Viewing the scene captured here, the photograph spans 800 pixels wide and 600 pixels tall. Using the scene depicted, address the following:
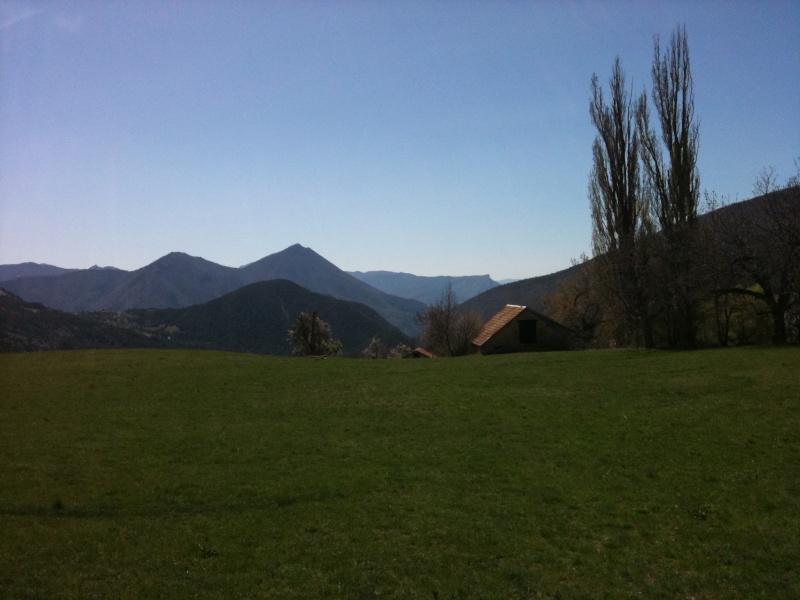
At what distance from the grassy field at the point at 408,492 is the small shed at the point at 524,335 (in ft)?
76.4

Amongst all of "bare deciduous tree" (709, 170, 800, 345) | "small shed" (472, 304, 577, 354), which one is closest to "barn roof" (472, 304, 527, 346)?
"small shed" (472, 304, 577, 354)

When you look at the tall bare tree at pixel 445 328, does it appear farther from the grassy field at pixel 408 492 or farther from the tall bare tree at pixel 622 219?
the grassy field at pixel 408 492

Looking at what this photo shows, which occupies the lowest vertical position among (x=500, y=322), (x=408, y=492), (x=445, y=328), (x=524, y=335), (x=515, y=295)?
(x=408, y=492)

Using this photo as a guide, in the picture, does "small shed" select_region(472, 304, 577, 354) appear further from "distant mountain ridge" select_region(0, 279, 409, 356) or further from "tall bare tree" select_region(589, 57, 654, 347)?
"distant mountain ridge" select_region(0, 279, 409, 356)

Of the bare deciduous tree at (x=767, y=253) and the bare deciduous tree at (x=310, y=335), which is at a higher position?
the bare deciduous tree at (x=767, y=253)

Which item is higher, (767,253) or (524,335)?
(767,253)

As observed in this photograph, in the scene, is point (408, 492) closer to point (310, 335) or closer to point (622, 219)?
point (622, 219)

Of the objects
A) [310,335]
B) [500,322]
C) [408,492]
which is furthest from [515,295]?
[408,492]

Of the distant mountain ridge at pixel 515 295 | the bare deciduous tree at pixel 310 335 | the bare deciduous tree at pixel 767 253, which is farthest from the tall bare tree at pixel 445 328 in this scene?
the bare deciduous tree at pixel 767 253

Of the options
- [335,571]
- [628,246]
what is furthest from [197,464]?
[628,246]

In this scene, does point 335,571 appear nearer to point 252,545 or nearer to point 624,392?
point 252,545

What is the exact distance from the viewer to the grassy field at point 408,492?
25.4ft

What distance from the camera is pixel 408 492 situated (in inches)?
438

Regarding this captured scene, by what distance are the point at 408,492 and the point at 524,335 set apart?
36675mm
